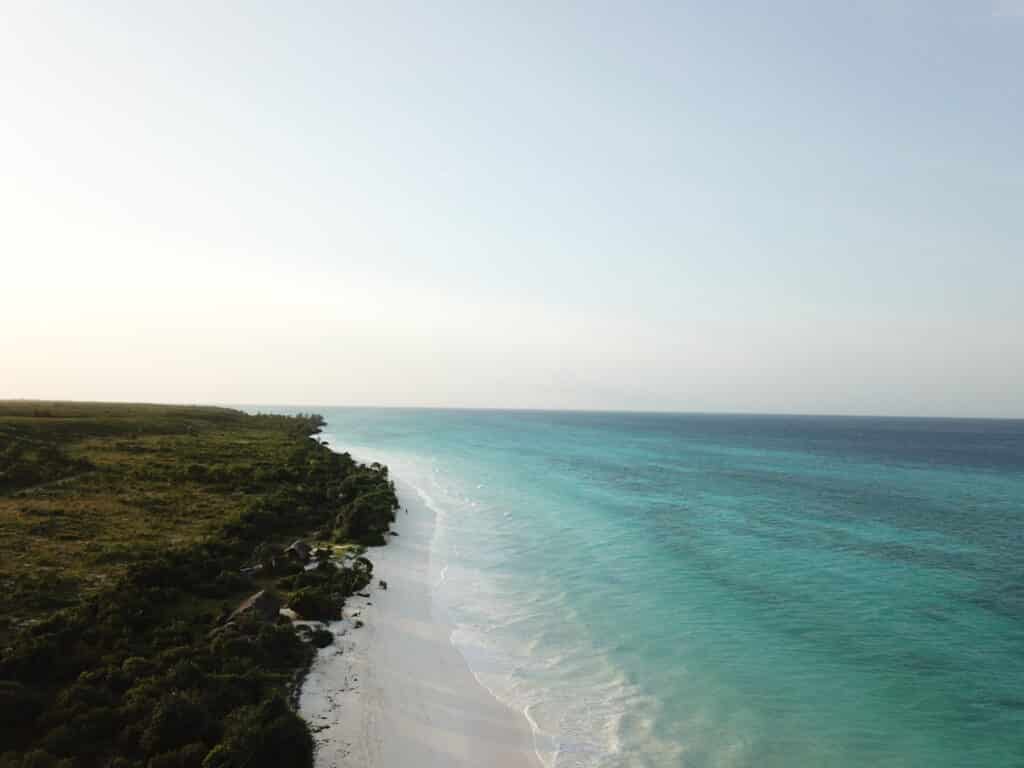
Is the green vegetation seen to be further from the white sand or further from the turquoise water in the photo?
the turquoise water

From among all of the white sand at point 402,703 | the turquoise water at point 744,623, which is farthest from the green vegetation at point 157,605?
the turquoise water at point 744,623

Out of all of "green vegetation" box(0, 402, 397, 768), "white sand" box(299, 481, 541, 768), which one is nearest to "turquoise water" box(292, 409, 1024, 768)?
"white sand" box(299, 481, 541, 768)

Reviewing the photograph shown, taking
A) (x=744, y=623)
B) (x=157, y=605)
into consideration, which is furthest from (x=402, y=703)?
(x=744, y=623)

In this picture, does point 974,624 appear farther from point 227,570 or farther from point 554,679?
point 227,570

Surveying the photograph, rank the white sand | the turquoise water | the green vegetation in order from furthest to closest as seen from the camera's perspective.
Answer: the turquoise water, the white sand, the green vegetation

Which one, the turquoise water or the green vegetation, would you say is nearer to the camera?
the green vegetation

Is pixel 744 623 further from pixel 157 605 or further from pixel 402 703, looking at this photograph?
pixel 157 605

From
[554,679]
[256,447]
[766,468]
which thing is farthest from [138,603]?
[766,468]
